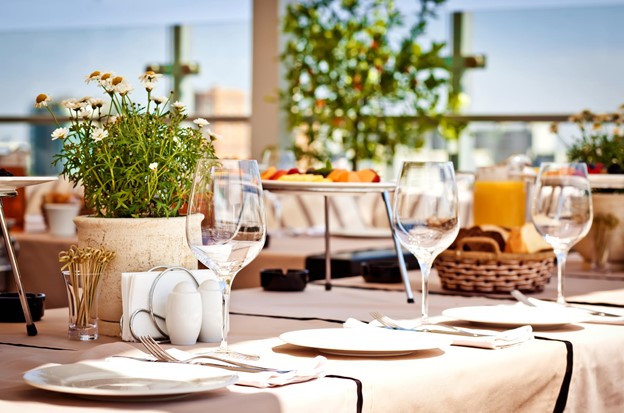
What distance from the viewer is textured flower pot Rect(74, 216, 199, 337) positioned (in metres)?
1.29

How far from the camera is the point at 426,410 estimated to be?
3.39 ft

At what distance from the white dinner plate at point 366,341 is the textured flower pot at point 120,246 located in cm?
26

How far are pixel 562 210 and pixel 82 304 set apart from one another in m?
0.81

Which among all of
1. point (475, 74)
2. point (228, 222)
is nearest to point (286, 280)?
point (228, 222)

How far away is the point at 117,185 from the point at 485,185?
1.08 meters

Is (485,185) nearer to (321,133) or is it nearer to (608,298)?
(608,298)

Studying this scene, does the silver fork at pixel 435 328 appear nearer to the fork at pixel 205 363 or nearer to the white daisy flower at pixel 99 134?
the fork at pixel 205 363

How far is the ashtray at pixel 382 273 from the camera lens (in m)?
1.95

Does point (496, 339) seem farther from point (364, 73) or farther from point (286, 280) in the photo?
point (364, 73)

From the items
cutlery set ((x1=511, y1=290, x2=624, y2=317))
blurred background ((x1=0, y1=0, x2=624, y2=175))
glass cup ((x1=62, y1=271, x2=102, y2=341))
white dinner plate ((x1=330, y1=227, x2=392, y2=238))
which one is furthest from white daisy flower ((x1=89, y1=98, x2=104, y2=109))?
blurred background ((x1=0, y1=0, x2=624, y2=175))

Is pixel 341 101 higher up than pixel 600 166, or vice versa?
pixel 341 101

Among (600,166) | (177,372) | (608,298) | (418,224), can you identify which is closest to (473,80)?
(600,166)

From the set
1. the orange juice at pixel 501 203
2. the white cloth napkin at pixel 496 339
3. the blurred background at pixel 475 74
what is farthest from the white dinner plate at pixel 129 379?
the blurred background at pixel 475 74

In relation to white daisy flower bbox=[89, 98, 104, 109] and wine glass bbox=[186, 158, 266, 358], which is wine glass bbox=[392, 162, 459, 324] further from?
white daisy flower bbox=[89, 98, 104, 109]
